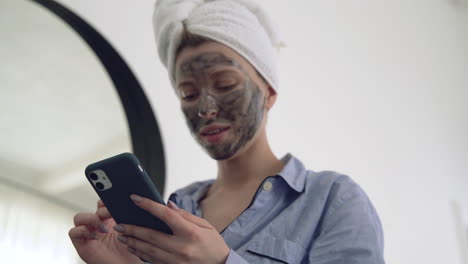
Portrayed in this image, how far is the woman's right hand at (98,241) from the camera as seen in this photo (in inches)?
23.3

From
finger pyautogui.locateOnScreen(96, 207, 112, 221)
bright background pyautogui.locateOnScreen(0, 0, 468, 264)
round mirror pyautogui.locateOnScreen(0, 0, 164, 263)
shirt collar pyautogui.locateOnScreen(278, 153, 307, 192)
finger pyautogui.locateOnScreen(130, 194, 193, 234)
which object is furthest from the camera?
bright background pyautogui.locateOnScreen(0, 0, 468, 264)

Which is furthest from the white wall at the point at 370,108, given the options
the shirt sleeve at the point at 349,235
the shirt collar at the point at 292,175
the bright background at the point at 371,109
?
the shirt sleeve at the point at 349,235

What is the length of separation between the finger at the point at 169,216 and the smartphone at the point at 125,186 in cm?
1

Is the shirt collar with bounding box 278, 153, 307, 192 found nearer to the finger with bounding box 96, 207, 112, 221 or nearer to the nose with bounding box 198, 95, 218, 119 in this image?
the nose with bounding box 198, 95, 218, 119

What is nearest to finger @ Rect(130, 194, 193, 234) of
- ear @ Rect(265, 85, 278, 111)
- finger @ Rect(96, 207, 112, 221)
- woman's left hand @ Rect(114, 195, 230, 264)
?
woman's left hand @ Rect(114, 195, 230, 264)

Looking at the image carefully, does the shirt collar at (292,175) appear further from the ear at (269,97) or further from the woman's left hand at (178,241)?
the woman's left hand at (178,241)

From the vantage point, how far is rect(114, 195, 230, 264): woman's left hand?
0.48 metres

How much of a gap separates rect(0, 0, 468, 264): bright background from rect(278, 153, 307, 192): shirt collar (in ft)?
1.26

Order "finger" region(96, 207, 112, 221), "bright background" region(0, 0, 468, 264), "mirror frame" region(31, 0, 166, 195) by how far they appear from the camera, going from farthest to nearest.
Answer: "bright background" region(0, 0, 468, 264) < "mirror frame" region(31, 0, 166, 195) < "finger" region(96, 207, 112, 221)

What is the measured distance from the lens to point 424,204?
63.6 inches

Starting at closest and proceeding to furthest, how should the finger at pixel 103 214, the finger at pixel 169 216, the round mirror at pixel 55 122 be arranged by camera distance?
the finger at pixel 169 216 → the finger at pixel 103 214 → the round mirror at pixel 55 122

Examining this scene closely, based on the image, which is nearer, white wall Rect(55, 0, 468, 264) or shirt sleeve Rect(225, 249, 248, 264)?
shirt sleeve Rect(225, 249, 248, 264)

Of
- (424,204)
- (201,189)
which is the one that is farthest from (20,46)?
(424,204)

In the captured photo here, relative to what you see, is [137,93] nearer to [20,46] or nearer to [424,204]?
[20,46]
